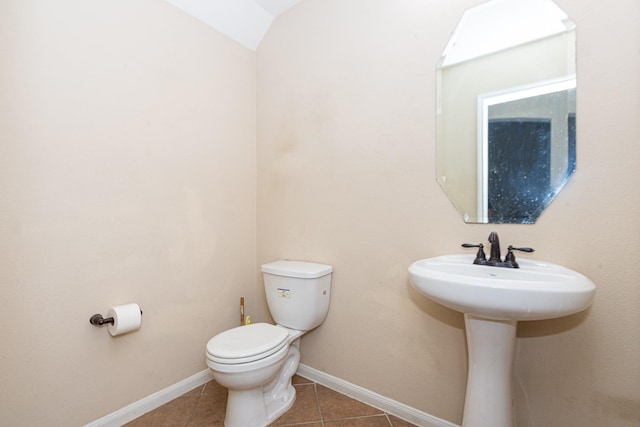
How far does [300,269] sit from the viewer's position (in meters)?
1.68

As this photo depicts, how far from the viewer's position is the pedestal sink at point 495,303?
0.83m

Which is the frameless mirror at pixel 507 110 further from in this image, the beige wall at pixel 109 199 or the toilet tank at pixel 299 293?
the beige wall at pixel 109 199

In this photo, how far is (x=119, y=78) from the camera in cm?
147

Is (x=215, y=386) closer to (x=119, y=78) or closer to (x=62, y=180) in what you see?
(x=62, y=180)

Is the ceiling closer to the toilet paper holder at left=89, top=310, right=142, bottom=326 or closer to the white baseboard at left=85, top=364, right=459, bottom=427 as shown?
the toilet paper holder at left=89, top=310, right=142, bottom=326

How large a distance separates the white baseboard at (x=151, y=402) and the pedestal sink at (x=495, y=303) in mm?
1454

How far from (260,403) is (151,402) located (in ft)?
2.01

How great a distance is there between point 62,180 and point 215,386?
4.48 feet

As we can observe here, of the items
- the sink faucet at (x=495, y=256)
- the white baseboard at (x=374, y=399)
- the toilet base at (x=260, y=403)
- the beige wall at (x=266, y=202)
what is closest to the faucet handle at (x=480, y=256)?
the sink faucet at (x=495, y=256)

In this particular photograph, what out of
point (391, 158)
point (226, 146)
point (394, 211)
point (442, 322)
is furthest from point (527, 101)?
point (226, 146)

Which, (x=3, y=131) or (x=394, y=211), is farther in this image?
(x=394, y=211)

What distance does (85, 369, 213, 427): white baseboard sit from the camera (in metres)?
1.42

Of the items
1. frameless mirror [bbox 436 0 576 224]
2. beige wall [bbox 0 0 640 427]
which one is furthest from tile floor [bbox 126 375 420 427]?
frameless mirror [bbox 436 0 576 224]

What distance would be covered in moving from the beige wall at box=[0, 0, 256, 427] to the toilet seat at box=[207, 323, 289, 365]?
1.49 feet
